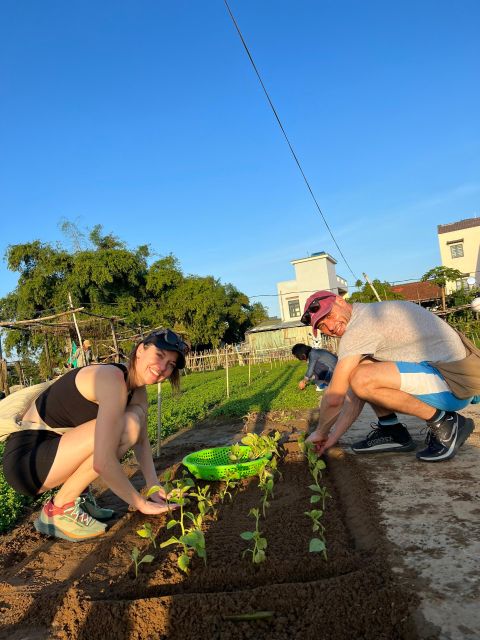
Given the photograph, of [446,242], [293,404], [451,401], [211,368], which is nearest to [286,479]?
[451,401]

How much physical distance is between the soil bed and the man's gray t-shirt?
0.88m

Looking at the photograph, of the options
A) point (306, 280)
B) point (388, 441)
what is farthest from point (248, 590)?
point (306, 280)

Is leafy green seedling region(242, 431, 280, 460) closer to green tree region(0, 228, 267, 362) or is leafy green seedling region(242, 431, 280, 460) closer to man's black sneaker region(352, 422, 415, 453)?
man's black sneaker region(352, 422, 415, 453)

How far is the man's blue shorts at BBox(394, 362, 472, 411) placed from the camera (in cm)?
299

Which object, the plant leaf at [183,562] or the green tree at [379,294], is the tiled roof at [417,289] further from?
the plant leaf at [183,562]

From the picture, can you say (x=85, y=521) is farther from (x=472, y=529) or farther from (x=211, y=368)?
(x=211, y=368)

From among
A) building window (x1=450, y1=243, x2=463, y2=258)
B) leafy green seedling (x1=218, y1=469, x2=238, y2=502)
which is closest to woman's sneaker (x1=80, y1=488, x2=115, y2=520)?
leafy green seedling (x1=218, y1=469, x2=238, y2=502)

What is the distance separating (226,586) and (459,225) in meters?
34.5

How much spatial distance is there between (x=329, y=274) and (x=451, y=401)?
119 ft

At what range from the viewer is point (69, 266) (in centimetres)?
2748

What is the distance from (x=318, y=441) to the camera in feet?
11.1

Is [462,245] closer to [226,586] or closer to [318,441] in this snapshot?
[318,441]

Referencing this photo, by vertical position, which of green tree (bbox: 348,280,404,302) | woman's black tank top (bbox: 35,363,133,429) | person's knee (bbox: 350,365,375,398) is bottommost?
person's knee (bbox: 350,365,375,398)

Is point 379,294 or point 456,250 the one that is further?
point 456,250
